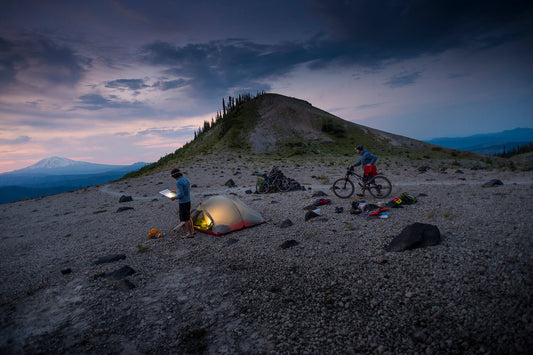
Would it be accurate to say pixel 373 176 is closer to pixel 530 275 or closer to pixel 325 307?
pixel 530 275

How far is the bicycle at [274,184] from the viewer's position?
1873cm

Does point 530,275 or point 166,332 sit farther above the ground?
point 530,275

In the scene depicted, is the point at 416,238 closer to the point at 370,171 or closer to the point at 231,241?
the point at 231,241

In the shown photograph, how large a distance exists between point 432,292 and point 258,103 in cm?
8253

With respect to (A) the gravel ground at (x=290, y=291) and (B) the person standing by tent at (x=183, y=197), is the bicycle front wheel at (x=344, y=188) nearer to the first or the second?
(A) the gravel ground at (x=290, y=291)

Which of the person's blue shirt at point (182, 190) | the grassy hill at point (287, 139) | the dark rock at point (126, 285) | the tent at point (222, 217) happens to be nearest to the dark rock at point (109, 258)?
the dark rock at point (126, 285)

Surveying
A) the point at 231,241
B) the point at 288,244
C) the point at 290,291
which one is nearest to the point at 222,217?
the point at 231,241

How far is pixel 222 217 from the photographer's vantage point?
10.3 metres

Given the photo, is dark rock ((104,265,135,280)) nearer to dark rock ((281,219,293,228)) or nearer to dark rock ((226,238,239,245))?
dark rock ((226,238,239,245))

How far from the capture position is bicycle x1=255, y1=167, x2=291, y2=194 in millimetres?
18734

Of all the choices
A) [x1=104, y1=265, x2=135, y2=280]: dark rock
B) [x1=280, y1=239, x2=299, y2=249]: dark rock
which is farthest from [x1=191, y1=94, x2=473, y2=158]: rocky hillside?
[x1=104, y1=265, x2=135, y2=280]: dark rock

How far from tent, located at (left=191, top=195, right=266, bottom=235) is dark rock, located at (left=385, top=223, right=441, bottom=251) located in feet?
18.0

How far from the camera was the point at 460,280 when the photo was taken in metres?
5.18

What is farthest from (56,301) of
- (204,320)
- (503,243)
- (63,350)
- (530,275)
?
(503,243)
